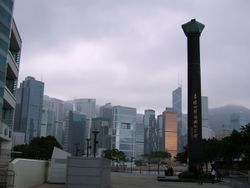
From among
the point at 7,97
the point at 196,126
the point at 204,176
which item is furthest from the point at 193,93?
the point at 7,97

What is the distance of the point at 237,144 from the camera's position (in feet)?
253

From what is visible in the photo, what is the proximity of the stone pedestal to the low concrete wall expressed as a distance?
2685 millimetres

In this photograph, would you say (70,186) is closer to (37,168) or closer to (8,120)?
(37,168)

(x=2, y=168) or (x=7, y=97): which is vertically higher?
(x=7, y=97)

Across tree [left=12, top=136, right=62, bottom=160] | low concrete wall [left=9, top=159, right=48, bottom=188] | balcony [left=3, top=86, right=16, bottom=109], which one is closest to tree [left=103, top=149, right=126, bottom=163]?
tree [left=12, top=136, right=62, bottom=160]

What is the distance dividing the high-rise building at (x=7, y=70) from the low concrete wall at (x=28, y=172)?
27.6 feet

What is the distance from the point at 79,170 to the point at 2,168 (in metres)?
4.26

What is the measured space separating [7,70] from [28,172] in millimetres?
29217

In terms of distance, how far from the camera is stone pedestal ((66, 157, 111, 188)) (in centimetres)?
2447

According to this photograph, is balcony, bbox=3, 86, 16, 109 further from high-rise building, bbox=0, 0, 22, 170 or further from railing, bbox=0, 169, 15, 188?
railing, bbox=0, 169, 15, 188

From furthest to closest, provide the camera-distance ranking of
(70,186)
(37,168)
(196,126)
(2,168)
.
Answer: (196,126)
(37,168)
(70,186)
(2,168)

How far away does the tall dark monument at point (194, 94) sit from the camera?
55.9m

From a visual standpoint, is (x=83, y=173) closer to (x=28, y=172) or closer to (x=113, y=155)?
(x=28, y=172)

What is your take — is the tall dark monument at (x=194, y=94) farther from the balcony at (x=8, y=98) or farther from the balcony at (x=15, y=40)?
the balcony at (x=8, y=98)
